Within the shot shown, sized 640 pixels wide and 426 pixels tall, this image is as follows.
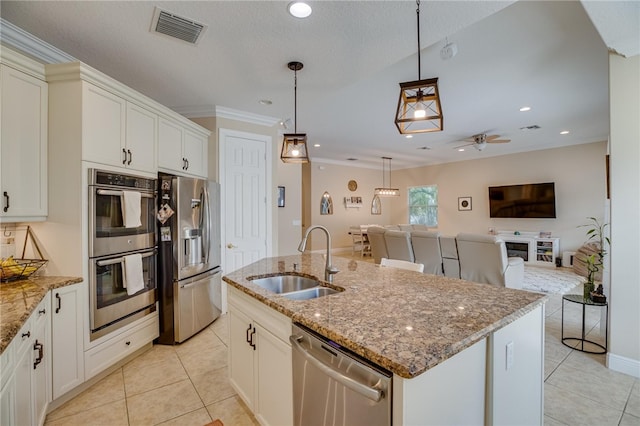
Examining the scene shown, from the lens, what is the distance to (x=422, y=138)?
6.00m

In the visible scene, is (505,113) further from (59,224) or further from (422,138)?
(59,224)

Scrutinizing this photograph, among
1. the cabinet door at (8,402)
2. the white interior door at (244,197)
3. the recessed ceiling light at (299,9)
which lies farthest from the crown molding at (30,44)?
the cabinet door at (8,402)

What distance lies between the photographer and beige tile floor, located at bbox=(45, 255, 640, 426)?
6.37 feet

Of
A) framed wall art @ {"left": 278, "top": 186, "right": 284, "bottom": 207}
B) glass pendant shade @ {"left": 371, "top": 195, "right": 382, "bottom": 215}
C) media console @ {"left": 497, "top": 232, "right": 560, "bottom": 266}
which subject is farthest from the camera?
glass pendant shade @ {"left": 371, "top": 195, "right": 382, "bottom": 215}

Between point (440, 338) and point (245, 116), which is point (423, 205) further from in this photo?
point (440, 338)

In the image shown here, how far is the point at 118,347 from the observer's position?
243cm

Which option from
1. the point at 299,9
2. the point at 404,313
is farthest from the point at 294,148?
the point at 404,313

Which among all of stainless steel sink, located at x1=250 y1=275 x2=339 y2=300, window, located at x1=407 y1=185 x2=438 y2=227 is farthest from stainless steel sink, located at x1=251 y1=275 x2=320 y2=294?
window, located at x1=407 y1=185 x2=438 y2=227

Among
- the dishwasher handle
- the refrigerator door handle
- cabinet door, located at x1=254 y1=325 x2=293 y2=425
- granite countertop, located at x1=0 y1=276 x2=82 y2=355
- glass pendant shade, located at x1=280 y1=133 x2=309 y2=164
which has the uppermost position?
glass pendant shade, located at x1=280 y1=133 x2=309 y2=164

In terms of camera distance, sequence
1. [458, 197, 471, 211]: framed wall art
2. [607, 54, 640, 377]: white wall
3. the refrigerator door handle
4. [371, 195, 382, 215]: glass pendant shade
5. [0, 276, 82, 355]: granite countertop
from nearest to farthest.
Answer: [0, 276, 82, 355]: granite countertop → [607, 54, 640, 377]: white wall → the refrigerator door handle → [458, 197, 471, 211]: framed wall art → [371, 195, 382, 215]: glass pendant shade

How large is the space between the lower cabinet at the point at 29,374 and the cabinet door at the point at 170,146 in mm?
1537

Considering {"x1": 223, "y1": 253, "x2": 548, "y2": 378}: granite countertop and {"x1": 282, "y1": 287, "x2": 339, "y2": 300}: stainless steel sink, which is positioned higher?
{"x1": 223, "y1": 253, "x2": 548, "y2": 378}: granite countertop

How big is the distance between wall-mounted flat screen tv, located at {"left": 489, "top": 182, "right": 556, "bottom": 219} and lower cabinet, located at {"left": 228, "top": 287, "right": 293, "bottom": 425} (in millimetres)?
7446

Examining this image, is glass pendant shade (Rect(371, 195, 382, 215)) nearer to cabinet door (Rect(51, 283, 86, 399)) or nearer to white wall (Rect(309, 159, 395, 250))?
white wall (Rect(309, 159, 395, 250))
